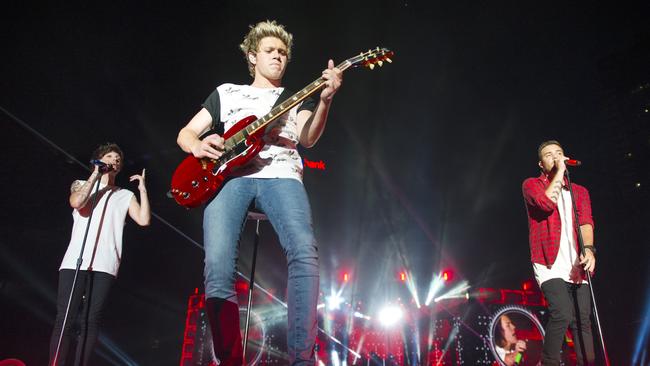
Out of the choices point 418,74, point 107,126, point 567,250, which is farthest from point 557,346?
point 107,126

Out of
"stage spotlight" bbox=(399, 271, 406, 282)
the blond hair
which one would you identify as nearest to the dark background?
the blond hair

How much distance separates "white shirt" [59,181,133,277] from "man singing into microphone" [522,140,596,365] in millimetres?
4170

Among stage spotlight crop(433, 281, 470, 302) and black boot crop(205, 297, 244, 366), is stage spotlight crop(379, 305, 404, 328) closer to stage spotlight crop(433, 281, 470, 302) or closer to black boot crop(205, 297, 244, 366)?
stage spotlight crop(433, 281, 470, 302)

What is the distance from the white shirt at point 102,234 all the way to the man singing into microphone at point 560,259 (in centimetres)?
417

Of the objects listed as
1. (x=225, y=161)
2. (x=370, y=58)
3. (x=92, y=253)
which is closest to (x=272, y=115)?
(x=225, y=161)

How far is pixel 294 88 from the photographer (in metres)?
8.95

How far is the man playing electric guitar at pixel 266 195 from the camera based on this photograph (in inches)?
75.0

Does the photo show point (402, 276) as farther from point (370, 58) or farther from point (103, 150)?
point (370, 58)

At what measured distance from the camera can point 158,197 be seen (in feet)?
29.7

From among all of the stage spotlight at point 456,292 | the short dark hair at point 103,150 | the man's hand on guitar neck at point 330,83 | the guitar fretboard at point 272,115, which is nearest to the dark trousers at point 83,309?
the short dark hair at point 103,150

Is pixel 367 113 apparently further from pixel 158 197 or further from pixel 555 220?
pixel 555 220

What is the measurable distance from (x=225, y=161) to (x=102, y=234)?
7.66ft

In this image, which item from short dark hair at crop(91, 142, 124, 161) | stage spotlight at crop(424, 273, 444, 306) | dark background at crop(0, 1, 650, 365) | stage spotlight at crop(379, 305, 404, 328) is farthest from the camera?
stage spotlight at crop(424, 273, 444, 306)

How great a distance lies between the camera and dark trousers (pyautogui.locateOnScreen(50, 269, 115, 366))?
3.34 m
